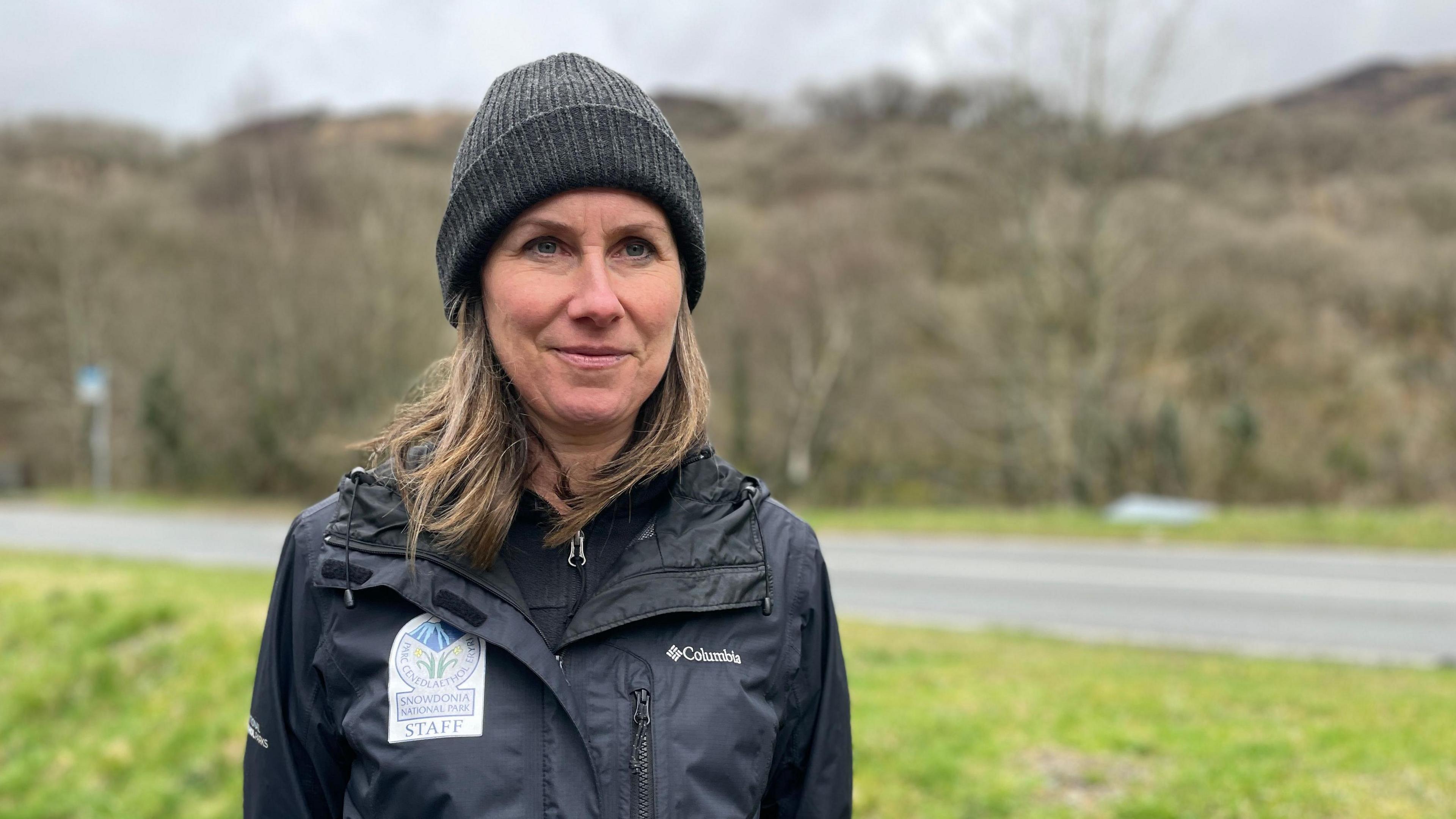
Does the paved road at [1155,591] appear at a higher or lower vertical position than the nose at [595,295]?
lower

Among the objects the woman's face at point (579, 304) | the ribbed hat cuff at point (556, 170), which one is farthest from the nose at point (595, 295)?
the ribbed hat cuff at point (556, 170)

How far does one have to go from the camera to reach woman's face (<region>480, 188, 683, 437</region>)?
1.72 metres

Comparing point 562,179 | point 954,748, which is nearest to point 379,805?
point 562,179

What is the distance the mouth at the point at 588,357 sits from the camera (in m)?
1.73

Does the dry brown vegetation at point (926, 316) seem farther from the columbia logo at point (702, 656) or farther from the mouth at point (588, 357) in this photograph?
the columbia logo at point (702, 656)

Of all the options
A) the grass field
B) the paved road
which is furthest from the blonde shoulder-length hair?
the paved road

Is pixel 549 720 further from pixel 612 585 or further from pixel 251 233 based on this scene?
pixel 251 233

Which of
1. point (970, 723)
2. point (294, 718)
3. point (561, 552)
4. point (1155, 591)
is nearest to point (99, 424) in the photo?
point (1155, 591)

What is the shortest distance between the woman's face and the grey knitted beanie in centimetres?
3

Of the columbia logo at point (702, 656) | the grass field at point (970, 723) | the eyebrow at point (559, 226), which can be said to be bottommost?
the grass field at point (970, 723)

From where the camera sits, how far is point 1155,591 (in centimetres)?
1130

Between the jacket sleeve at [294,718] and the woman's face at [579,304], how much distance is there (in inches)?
18.4

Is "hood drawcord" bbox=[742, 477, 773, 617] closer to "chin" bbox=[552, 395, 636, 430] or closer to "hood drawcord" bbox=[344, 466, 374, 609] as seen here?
"chin" bbox=[552, 395, 636, 430]

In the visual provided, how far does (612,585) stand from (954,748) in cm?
365
